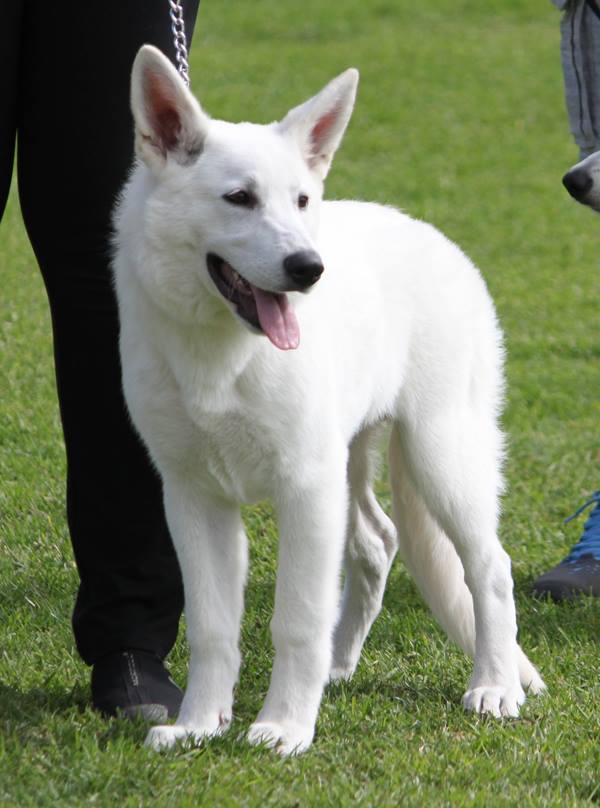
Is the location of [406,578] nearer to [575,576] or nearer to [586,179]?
[575,576]

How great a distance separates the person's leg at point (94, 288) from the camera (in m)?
3.76

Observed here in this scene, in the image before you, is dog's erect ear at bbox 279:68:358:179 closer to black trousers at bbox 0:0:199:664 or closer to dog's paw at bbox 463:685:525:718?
black trousers at bbox 0:0:199:664

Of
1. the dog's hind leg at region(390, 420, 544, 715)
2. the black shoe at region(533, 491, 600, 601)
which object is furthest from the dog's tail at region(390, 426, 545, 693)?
the black shoe at region(533, 491, 600, 601)

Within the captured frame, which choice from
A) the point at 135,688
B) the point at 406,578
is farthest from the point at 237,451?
the point at 406,578

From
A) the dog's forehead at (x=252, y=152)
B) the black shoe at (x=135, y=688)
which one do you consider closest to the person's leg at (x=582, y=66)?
the dog's forehead at (x=252, y=152)

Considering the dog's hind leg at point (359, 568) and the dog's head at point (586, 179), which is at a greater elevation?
the dog's head at point (586, 179)

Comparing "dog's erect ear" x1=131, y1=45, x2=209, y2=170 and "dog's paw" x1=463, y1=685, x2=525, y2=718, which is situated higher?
"dog's erect ear" x1=131, y1=45, x2=209, y2=170

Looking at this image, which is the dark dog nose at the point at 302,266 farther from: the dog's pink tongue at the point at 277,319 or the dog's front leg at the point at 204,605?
Answer: the dog's front leg at the point at 204,605

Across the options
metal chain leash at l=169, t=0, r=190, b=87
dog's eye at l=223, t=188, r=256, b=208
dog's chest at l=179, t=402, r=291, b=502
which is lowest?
dog's chest at l=179, t=402, r=291, b=502

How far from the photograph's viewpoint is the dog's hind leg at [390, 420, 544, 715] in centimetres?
413

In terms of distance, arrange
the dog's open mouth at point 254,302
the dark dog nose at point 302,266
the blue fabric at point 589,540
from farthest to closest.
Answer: the blue fabric at point 589,540, the dog's open mouth at point 254,302, the dark dog nose at point 302,266

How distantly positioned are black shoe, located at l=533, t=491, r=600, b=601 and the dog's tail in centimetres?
82

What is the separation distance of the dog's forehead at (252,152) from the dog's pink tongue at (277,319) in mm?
280

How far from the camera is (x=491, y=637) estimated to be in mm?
4188
